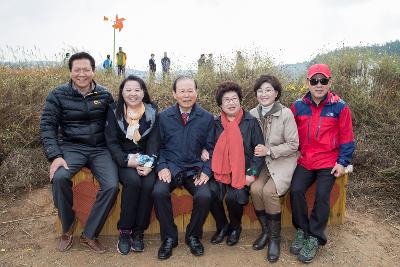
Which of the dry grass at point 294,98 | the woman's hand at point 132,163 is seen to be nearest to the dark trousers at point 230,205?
the woman's hand at point 132,163

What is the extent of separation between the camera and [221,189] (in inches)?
153

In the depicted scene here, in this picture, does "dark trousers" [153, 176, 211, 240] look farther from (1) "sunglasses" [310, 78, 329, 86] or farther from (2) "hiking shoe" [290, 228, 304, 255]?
(1) "sunglasses" [310, 78, 329, 86]

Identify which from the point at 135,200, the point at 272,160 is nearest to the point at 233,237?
the point at 272,160

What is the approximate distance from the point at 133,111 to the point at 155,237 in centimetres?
133

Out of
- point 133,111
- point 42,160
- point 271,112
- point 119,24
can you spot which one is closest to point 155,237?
point 133,111

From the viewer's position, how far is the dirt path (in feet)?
11.9

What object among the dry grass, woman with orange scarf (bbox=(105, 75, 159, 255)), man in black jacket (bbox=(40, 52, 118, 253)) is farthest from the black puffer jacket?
the dry grass

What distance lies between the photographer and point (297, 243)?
12.4ft

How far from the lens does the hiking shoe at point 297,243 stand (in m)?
3.74

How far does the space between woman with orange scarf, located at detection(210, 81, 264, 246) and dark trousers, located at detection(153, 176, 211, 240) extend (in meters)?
0.15

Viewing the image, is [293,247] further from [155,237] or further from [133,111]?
[133,111]

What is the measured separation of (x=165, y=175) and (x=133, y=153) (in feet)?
1.40

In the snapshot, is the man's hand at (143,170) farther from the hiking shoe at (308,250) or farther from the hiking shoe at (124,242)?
the hiking shoe at (308,250)

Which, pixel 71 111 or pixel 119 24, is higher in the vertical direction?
pixel 119 24
